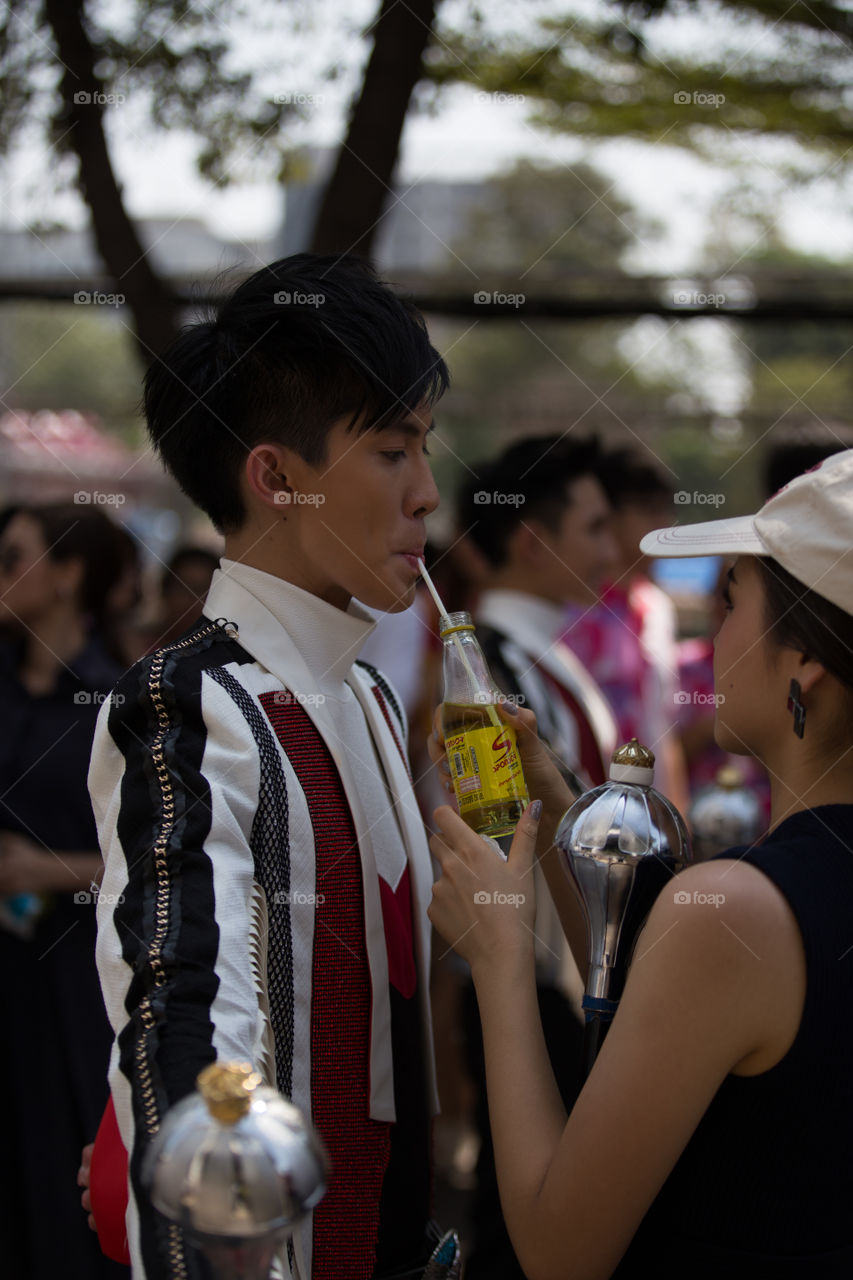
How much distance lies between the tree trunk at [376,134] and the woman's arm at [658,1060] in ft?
7.30

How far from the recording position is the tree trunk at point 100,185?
307cm

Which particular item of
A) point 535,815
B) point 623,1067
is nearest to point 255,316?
point 535,815

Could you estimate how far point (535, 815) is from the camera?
4.94 feet

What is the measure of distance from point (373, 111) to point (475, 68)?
612 mm

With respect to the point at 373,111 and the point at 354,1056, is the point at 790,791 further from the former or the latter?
the point at 373,111

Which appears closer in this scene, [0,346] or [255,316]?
[255,316]

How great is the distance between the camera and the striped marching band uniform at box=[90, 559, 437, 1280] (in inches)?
47.1
